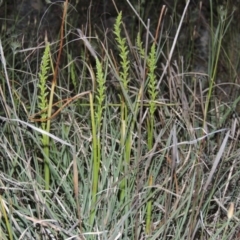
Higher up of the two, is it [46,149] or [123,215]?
[46,149]

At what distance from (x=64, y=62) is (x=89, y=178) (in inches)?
43.0

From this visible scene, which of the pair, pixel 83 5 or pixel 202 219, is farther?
pixel 83 5

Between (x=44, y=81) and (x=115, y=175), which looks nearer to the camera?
(x=44, y=81)

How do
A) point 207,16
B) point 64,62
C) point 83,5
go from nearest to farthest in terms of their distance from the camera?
point 64,62
point 83,5
point 207,16

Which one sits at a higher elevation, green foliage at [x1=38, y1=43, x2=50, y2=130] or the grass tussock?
green foliage at [x1=38, y1=43, x2=50, y2=130]

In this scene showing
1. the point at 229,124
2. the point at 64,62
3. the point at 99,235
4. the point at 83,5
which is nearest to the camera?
the point at 99,235

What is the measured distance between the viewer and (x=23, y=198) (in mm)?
1739

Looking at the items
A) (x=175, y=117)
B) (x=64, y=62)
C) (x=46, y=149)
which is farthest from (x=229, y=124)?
(x=64, y=62)

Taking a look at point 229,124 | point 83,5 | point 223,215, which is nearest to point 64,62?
point 83,5

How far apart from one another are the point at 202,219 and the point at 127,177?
196 millimetres

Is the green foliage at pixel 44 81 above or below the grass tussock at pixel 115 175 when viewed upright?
above

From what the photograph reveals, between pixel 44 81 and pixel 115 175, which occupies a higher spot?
pixel 44 81

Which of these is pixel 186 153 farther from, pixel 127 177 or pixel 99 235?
pixel 99 235

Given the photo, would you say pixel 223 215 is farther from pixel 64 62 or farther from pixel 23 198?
pixel 64 62
